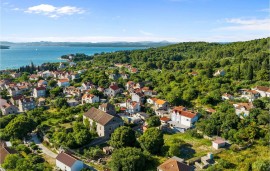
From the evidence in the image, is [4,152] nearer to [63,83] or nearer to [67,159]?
[67,159]

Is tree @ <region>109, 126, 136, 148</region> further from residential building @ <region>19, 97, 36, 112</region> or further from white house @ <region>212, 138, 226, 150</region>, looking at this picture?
residential building @ <region>19, 97, 36, 112</region>

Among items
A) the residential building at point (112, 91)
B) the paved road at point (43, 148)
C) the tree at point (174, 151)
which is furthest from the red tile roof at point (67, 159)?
the residential building at point (112, 91)

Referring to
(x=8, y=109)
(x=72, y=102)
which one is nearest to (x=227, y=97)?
(x=72, y=102)

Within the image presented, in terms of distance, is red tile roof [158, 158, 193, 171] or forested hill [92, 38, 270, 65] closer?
red tile roof [158, 158, 193, 171]

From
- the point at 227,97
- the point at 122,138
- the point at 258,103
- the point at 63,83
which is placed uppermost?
the point at 258,103

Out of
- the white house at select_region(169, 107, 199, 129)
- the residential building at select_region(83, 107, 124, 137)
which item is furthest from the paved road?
the white house at select_region(169, 107, 199, 129)

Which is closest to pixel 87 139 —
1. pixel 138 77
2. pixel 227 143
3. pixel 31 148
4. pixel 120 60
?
pixel 31 148
